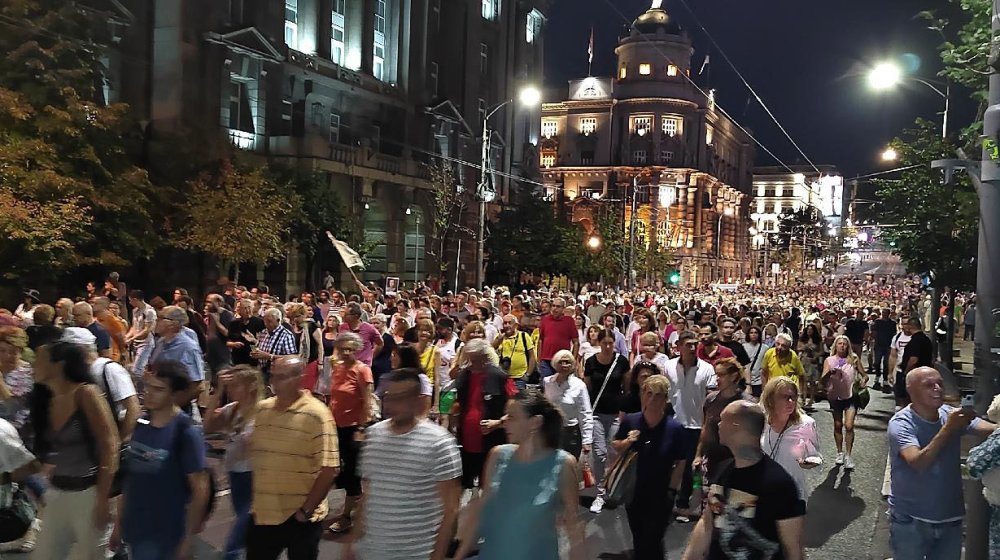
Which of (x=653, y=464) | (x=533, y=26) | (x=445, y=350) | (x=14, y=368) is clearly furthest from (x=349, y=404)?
(x=533, y=26)

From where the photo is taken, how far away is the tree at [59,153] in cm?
2050

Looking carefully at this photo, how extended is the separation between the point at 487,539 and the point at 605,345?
15.7 feet

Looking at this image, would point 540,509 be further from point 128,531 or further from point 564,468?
point 128,531

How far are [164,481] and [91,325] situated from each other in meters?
5.97

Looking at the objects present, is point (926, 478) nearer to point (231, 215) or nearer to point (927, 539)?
point (927, 539)

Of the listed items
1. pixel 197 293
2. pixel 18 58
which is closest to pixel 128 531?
pixel 18 58

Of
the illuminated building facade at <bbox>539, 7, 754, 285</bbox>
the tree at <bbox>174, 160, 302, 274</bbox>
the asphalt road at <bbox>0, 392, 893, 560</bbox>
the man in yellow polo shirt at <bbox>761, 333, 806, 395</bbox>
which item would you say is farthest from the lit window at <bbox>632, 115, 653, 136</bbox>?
the man in yellow polo shirt at <bbox>761, 333, 806, 395</bbox>

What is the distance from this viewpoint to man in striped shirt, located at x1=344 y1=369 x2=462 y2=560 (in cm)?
419

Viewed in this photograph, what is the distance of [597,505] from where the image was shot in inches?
321

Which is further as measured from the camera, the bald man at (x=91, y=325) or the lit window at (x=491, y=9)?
the lit window at (x=491, y=9)

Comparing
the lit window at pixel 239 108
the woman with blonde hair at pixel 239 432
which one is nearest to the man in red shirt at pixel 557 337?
the woman with blonde hair at pixel 239 432

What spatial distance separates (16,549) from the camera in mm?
4633

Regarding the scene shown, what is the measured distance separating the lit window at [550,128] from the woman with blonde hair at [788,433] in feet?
332

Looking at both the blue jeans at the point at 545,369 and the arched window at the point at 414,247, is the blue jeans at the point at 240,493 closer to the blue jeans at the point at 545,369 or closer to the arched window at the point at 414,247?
the blue jeans at the point at 545,369
